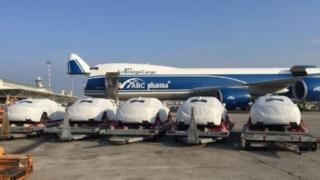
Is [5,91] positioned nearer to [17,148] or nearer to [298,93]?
[298,93]

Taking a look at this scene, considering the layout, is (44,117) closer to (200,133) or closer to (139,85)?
(200,133)

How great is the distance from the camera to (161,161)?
11797 millimetres

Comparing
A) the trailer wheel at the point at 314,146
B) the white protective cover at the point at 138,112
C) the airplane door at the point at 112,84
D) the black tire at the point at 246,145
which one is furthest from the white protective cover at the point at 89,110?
the airplane door at the point at 112,84

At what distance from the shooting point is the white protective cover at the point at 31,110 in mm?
17047

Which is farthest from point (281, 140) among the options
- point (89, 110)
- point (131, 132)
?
point (89, 110)

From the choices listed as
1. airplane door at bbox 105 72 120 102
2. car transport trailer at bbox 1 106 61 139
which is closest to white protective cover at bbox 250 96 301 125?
car transport trailer at bbox 1 106 61 139

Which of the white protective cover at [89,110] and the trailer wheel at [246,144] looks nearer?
the trailer wheel at [246,144]

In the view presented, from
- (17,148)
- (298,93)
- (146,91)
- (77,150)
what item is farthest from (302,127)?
(146,91)

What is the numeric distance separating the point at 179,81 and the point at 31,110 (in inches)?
923

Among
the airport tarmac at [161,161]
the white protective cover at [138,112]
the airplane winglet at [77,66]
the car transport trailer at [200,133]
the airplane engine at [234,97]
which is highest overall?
the airplane winglet at [77,66]

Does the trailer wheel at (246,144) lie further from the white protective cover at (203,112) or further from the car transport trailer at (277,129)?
the white protective cover at (203,112)

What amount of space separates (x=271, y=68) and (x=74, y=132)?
97.3 ft

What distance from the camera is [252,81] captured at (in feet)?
135

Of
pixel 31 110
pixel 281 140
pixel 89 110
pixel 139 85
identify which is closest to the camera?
pixel 281 140
